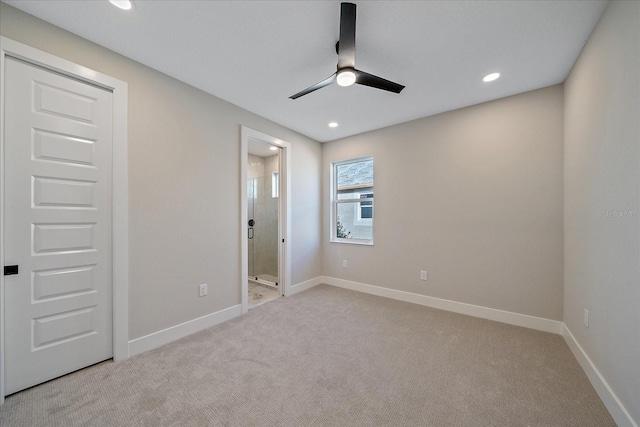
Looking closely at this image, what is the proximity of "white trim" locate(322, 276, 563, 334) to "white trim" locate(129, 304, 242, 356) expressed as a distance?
6.43 feet

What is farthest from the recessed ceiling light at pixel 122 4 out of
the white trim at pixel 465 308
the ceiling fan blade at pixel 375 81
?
the white trim at pixel 465 308

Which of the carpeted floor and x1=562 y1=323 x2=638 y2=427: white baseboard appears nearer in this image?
x1=562 y1=323 x2=638 y2=427: white baseboard

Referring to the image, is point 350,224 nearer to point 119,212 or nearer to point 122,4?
point 119,212

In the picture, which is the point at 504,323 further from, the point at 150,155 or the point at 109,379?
the point at 150,155

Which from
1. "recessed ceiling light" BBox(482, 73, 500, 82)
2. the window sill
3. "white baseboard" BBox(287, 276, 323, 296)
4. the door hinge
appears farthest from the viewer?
the window sill

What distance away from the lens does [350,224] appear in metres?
4.22

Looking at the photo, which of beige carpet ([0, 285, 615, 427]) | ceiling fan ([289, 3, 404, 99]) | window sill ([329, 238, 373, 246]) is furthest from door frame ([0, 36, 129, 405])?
window sill ([329, 238, 373, 246])

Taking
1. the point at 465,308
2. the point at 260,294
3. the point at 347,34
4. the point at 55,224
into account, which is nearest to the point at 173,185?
the point at 55,224

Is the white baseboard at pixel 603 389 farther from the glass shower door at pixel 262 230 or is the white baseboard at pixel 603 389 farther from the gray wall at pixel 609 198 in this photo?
the glass shower door at pixel 262 230

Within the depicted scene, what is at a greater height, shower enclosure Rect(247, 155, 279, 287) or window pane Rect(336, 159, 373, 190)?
window pane Rect(336, 159, 373, 190)

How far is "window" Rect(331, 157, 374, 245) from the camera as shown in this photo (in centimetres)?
398

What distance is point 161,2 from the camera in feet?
5.04

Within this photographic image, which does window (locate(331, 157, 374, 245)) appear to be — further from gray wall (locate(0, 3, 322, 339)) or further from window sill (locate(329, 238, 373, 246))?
gray wall (locate(0, 3, 322, 339))

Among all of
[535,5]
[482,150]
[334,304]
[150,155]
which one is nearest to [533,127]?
[482,150]
